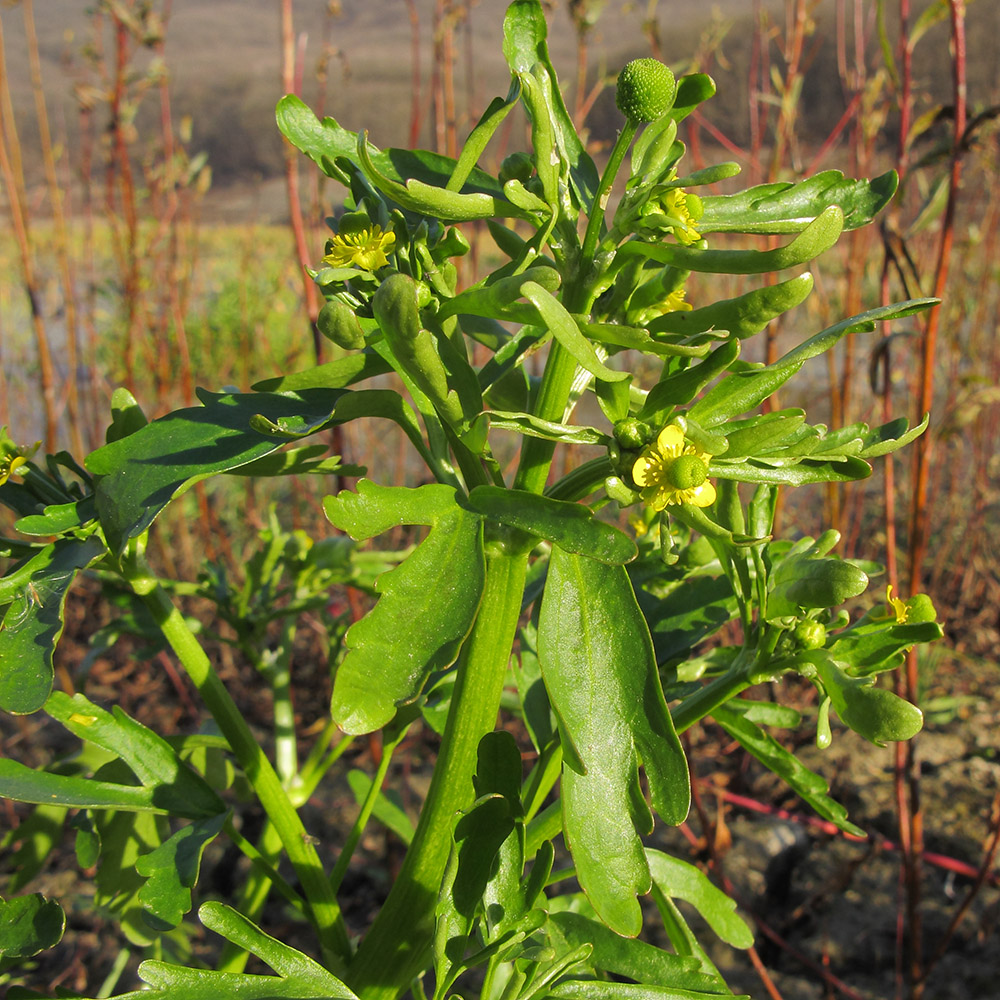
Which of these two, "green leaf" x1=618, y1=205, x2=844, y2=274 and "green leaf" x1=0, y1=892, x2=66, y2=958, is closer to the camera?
"green leaf" x1=618, y1=205, x2=844, y2=274

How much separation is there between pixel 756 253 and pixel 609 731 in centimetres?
27

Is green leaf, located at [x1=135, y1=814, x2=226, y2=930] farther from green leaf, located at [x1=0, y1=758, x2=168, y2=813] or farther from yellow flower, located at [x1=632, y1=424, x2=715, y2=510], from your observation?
yellow flower, located at [x1=632, y1=424, x2=715, y2=510]

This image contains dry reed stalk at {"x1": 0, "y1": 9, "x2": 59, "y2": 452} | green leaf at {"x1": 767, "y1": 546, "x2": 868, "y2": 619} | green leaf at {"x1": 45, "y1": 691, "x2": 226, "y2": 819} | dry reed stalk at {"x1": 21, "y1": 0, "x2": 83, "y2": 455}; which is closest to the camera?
green leaf at {"x1": 767, "y1": 546, "x2": 868, "y2": 619}

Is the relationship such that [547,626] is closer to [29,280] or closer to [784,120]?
[784,120]

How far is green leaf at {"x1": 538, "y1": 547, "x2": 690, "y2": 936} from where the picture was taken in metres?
0.50

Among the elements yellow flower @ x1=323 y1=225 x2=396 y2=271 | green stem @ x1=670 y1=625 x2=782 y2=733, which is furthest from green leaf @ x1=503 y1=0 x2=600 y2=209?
green stem @ x1=670 y1=625 x2=782 y2=733

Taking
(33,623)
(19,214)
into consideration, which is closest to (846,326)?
(33,623)

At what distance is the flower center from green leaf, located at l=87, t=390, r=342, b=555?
0.70ft

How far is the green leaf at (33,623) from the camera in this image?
492 mm

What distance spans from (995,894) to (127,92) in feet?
7.95

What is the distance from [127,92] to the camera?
2053 millimetres

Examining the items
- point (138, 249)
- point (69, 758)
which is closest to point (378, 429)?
point (138, 249)

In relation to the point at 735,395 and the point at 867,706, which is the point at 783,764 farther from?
the point at 735,395

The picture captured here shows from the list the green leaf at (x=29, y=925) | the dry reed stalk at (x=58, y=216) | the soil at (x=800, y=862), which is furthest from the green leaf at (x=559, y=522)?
the dry reed stalk at (x=58, y=216)
